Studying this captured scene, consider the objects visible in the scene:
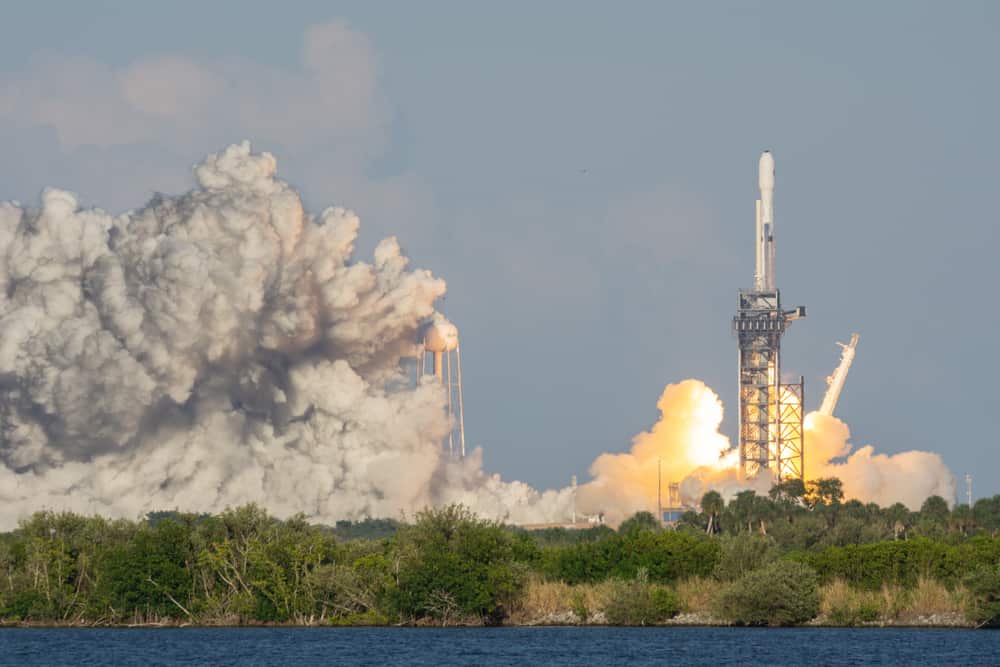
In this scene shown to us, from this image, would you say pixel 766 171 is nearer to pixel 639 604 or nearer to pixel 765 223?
pixel 765 223

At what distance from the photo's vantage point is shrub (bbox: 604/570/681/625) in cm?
10531

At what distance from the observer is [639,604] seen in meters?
105

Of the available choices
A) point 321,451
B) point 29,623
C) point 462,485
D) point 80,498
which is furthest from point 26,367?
point 29,623

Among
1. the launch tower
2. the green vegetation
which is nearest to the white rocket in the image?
the launch tower

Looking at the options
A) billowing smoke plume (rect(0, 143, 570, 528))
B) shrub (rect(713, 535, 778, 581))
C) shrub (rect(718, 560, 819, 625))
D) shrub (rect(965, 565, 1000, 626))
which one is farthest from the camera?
billowing smoke plume (rect(0, 143, 570, 528))

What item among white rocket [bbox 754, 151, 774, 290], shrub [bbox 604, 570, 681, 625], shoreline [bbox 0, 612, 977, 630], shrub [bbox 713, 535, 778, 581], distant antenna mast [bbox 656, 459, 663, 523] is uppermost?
white rocket [bbox 754, 151, 774, 290]

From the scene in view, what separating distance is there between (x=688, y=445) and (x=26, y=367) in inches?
2025

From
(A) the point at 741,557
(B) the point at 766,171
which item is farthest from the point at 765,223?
(A) the point at 741,557

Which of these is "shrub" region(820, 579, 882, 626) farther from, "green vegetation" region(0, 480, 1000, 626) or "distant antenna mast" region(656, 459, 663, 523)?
"distant antenna mast" region(656, 459, 663, 523)

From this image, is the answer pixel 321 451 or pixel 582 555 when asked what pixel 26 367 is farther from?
pixel 582 555

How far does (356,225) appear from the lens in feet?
538

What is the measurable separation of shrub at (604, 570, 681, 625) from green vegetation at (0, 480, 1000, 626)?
0.07m

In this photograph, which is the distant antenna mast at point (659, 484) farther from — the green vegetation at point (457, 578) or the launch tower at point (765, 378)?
the green vegetation at point (457, 578)

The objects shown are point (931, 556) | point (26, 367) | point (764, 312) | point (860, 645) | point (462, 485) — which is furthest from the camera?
point (764, 312)
